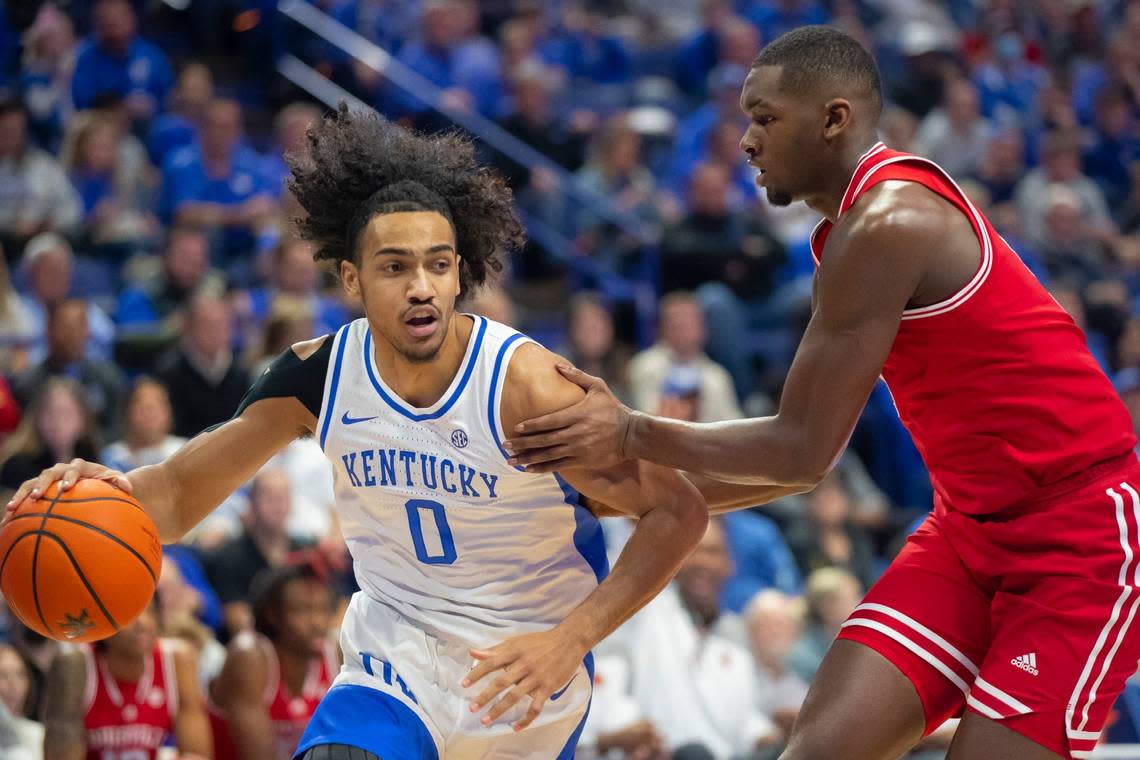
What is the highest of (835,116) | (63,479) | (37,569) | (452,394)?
(835,116)

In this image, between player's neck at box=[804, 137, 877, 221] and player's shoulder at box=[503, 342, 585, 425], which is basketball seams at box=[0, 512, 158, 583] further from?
player's neck at box=[804, 137, 877, 221]

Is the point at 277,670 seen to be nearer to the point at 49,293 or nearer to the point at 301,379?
the point at 301,379

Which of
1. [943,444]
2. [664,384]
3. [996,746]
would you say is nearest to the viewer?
[996,746]

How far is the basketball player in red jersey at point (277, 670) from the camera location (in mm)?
6203

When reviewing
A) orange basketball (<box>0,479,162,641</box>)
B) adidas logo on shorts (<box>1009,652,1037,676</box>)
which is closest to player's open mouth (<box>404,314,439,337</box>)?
orange basketball (<box>0,479,162,641</box>)

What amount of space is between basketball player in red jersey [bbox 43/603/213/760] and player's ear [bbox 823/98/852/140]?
3541 millimetres

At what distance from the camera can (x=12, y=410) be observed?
730 cm

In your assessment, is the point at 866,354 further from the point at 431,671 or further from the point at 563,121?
the point at 563,121

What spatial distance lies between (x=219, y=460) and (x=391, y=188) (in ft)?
2.88

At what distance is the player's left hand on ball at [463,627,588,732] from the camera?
361 cm

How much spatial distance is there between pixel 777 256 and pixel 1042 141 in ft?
12.5

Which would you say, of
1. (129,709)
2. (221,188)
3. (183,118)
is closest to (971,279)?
(129,709)

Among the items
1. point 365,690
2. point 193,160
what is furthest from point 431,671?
point 193,160

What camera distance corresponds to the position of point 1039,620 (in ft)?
11.4
